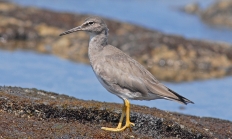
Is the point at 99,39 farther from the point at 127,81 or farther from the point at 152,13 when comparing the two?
the point at 152,13

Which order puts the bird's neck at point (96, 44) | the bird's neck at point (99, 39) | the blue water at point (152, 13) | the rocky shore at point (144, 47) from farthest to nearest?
the blue water at point (152, 13) < the rocky shore at point (144, 47) < the bird's neck at point (99, 39) < the bird's neck at point (96, 44)

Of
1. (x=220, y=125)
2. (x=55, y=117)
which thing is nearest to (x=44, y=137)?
(x=55, y=117)

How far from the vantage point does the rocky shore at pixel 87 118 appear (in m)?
7.57

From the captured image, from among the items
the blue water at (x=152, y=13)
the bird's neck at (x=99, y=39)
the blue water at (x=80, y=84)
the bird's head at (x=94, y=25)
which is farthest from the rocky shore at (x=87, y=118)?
the blue water at (x=152, y=13)

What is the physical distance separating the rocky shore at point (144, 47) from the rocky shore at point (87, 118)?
6199 millimetres

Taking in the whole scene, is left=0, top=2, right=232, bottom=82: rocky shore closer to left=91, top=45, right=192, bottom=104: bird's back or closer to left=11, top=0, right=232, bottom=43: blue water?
left=11, top=0, right=232, bottom=43: blue water

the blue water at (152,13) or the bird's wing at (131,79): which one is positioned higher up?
the blue water at (152,13)

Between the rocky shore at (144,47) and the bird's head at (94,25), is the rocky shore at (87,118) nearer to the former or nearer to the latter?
the bird's head at (94,25)

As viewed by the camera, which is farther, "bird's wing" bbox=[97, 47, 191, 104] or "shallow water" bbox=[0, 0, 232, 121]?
"shallow water" bbox=[0, 0, 232, 121]

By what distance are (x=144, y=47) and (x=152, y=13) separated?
8.51m

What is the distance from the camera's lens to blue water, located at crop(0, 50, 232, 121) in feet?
39.1

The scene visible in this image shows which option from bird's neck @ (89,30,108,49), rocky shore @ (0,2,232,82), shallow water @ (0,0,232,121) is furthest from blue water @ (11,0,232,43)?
bird's neck @ (89,30,108,49)

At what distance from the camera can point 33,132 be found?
7230mm

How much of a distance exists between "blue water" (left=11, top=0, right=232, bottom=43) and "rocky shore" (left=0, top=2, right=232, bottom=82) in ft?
14.1
